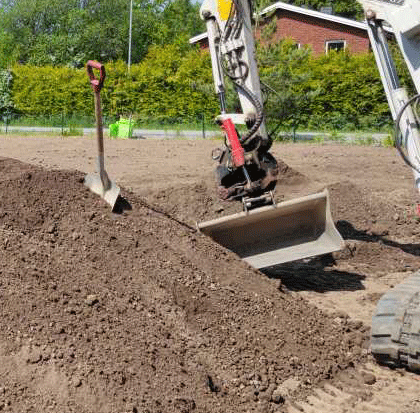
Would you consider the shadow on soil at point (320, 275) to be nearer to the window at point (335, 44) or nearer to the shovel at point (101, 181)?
the shovel at point (101, 181)

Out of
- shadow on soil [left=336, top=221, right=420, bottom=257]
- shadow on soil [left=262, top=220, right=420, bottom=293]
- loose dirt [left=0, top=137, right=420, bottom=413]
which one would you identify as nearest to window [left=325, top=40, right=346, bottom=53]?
shadow on soil [left=336, top=221, right=420, bottom=257]

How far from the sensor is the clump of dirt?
14.7 ft

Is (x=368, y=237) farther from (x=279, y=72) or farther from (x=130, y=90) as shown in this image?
(x=130, y=90)

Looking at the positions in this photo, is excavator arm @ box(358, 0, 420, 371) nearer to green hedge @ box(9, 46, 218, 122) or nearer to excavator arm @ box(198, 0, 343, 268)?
excavator arm @ box(198, 0, 343, 268)

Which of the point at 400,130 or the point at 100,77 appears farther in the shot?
the point at 400,130

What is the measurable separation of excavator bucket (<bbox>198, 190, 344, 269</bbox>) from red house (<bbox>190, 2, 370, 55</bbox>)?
3049 cm

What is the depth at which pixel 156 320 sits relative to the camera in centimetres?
534

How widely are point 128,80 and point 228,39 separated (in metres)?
25.2

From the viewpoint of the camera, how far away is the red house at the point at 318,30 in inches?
1480

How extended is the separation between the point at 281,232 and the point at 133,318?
9.98 ft

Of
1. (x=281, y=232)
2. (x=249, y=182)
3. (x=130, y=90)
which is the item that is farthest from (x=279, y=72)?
(x=249, y=182)

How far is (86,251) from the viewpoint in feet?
19.5

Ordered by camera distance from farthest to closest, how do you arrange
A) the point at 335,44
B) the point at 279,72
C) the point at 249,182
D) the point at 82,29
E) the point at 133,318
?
the point at 82,29 < the point at 335,44 < the point at 279,72 < the point at 249,182 < the point at 133,318

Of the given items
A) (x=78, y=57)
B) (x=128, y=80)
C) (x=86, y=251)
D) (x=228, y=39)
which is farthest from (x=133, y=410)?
(x=78, y=57)
